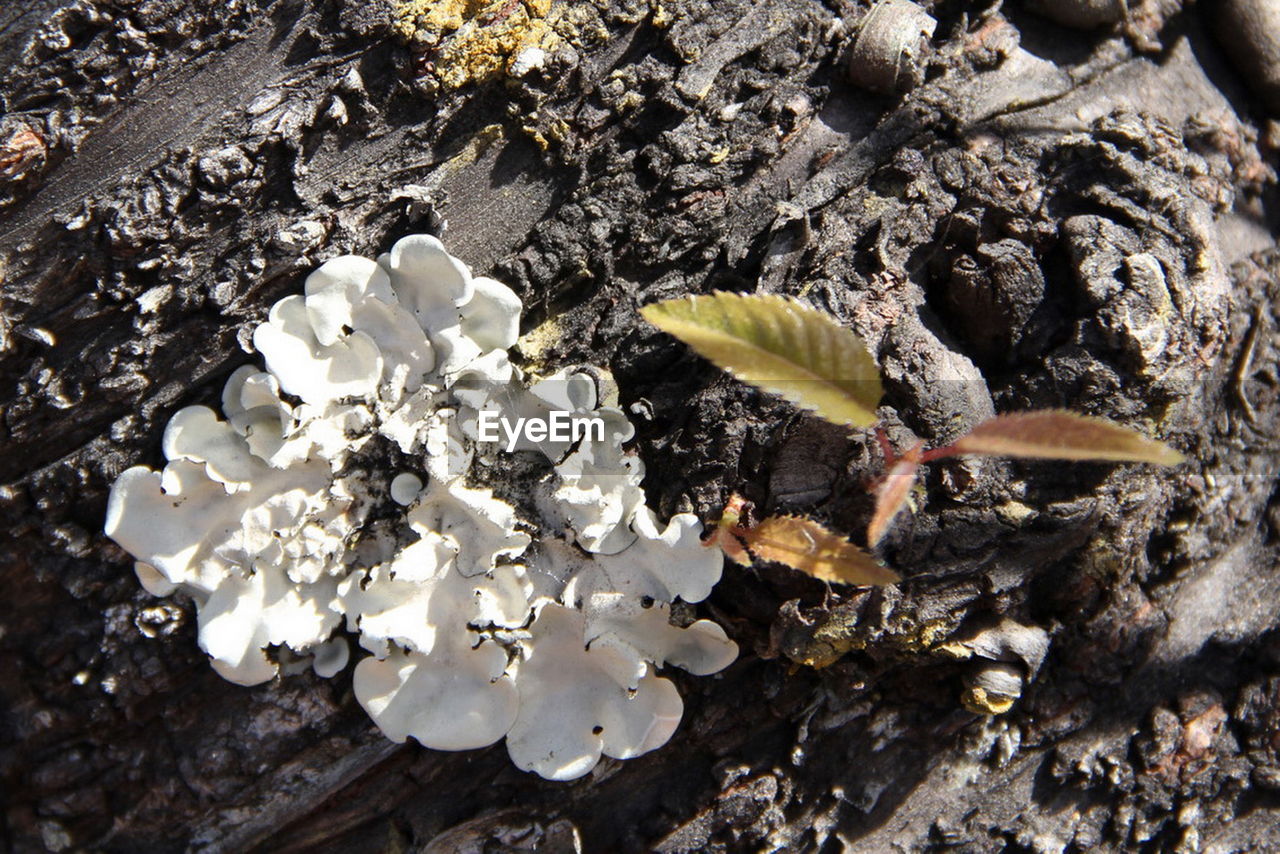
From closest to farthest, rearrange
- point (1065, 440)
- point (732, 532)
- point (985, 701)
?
point (1065, 440) → point (732, 532) → point (985, 701)

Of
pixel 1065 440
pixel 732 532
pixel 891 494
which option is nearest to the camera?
pixel 1065 440

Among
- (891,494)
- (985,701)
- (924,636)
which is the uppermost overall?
(891,494)

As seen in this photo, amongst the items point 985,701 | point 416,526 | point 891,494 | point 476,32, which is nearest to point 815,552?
point 891,494

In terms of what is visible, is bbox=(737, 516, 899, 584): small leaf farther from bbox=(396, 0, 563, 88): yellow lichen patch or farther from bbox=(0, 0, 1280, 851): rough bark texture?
bbox=(396, 0, 563, 88): yellow lichen patch

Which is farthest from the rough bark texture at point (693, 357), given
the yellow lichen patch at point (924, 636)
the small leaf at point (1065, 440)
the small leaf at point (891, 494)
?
the small leaf at point (1065, 440)

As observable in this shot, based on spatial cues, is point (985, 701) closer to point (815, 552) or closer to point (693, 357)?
point (815, 552)

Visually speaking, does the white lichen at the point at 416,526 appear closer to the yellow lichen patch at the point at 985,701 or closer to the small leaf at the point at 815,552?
the small leaf at the point at 815,552

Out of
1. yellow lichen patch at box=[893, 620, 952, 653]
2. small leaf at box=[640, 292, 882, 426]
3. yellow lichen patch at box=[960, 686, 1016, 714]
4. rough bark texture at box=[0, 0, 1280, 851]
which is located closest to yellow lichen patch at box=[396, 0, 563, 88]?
rough bark texture at box=[0, 0, 1280, 851]

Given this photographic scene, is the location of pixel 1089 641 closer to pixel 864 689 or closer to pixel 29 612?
pixel 864 689
